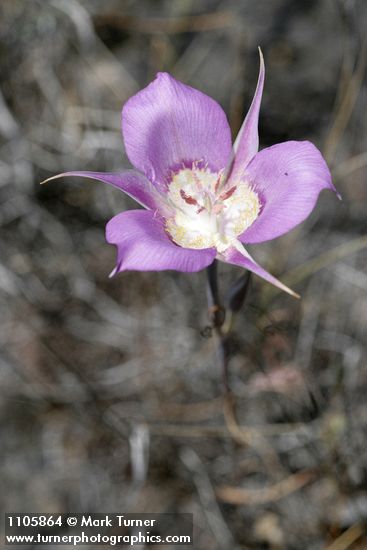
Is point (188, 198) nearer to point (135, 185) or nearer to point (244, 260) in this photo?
point (135, 185)

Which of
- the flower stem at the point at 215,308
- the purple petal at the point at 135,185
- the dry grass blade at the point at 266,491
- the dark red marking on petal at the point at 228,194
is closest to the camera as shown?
the purple petal at the point at 135,185

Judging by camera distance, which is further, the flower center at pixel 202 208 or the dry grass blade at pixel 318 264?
the dry grass blade at pixel 318 264

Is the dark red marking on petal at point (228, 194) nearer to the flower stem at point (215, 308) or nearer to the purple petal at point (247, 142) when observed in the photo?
the purple petal at point (247, 142)

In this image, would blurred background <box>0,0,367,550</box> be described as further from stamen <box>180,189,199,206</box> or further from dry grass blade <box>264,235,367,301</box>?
stamen <box>180,189,199,206</box>

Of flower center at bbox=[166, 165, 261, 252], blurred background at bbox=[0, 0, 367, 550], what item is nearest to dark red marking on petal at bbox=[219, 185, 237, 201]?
flower center at bbox=[166, 165, 261, 252]

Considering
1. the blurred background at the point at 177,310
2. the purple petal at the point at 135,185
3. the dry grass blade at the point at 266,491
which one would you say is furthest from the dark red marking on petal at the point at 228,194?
the dry grass blade at the point at 266,491

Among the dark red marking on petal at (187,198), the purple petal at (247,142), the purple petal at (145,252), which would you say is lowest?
the purple petal at (145,252)
